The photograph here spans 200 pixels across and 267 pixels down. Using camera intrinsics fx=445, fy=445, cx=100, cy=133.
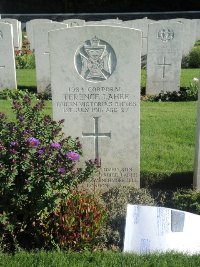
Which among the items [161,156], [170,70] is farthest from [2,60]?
[161,156]

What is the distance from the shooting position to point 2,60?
9508 mm

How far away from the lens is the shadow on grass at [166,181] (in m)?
4.92

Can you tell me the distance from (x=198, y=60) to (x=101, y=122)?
976 cm

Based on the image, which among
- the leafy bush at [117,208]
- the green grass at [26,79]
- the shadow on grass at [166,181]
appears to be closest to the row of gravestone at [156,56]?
the green grass at [26,79]

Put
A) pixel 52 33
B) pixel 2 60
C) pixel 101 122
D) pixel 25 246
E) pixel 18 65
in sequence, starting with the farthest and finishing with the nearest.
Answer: pixel 18 65 → pixel 2 60 → pixel 101 122 → pixel 52 33 → pixel 25 246

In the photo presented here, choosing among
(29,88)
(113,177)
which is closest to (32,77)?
(29,88)

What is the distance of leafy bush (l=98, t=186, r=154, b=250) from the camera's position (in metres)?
3.88

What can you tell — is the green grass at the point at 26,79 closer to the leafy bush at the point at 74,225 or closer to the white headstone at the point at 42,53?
the white headstone at the point at 42,53

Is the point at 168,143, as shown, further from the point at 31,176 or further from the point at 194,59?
the point at 194,59

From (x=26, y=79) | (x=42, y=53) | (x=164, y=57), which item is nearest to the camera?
(x=164, y=57)

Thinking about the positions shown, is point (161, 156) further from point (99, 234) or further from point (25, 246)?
point (25, 246)

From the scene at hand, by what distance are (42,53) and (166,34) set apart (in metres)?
2.71

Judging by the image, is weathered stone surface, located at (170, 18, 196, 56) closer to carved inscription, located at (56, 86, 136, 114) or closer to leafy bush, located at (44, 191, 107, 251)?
carved inscription, located at (56, 86, 136, 114)

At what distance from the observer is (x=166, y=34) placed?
936 centimetres
